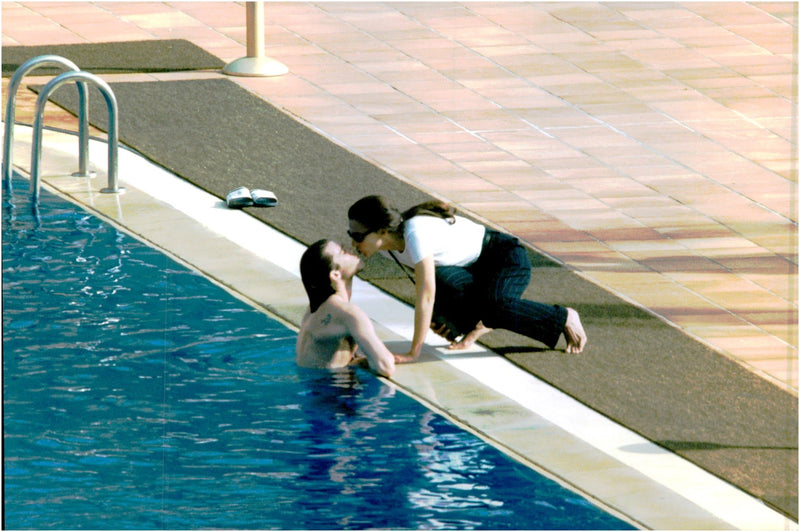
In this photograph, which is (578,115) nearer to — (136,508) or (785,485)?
(785,485)

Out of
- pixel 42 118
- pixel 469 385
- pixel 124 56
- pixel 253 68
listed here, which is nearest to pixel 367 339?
pixel 469 385

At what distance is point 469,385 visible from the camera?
7996 mm

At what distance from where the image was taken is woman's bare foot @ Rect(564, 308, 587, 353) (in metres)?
8.35

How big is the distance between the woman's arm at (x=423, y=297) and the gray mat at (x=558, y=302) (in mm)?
623

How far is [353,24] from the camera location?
16.7 m

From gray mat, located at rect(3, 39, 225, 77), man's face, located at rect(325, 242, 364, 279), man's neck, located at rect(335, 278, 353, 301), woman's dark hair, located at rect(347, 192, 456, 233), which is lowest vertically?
gray mat, located at rect(3, 39, 225, 77)

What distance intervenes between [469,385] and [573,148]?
5107mm

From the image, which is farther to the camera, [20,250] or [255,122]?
[255,122]

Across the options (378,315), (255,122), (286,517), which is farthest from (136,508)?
(255,122)

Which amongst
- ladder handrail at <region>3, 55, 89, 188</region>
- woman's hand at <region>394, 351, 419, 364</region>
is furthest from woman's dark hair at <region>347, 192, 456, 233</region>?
ladder handrail at <region>3, 55, 89, 188</region>

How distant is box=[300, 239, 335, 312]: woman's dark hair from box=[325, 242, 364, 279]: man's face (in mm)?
25

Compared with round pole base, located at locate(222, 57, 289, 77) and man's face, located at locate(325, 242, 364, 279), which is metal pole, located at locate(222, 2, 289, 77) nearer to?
round pole base, located at locate(222, 57, 289, 77)

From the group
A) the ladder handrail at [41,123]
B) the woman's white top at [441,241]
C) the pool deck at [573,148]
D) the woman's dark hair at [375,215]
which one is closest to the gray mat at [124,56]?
the pool deck at [573,148]

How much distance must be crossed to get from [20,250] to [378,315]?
106 inches
